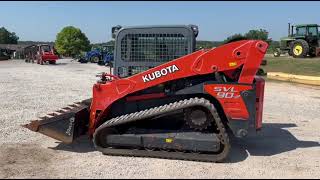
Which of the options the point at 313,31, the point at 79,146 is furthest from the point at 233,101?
the point at 313,31

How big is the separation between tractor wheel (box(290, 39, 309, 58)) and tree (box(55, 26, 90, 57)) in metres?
66.4

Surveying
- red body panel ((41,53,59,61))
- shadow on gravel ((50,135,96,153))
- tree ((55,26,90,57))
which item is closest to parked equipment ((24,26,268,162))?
shadow on gravel ((50,135,96,153))

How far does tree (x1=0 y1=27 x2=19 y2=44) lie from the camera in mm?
118125

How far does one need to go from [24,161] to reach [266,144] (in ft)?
13.5

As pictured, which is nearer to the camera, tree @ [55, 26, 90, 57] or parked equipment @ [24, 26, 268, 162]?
parked equipment @ [24, 26, 268, 162]

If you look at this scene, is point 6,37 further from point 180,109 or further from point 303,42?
point 180,109

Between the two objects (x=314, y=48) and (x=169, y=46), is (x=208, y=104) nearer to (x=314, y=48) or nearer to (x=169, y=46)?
(x=169, y=46)

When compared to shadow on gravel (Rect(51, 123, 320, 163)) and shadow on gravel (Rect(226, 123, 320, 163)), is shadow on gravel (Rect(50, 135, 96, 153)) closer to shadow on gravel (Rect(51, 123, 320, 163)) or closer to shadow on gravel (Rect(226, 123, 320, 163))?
shadow on gravel (Rect(51, 123, 320, 163))

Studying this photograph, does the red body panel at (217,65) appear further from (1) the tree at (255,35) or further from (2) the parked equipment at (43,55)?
(2) the parked equipment at (43,55)

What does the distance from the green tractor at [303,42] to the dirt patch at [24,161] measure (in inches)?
1102

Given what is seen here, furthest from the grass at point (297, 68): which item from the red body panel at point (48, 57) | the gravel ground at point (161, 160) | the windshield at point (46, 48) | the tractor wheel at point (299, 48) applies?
the windshield at point (46, 48)

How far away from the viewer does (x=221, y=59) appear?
666 cm

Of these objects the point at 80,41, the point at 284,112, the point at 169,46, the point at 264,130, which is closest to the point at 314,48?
the point at 284,112

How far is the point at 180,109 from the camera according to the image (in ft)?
21.7
